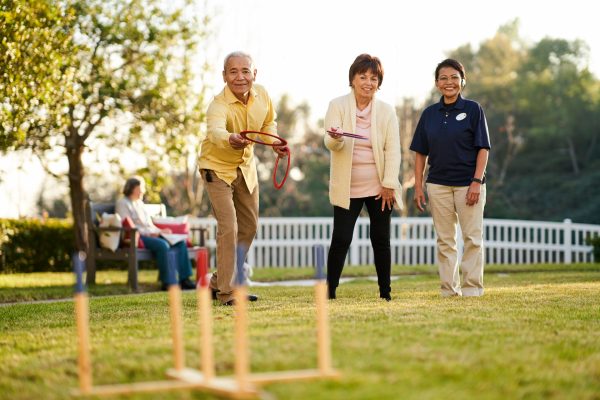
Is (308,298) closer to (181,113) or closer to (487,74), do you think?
(181,113)

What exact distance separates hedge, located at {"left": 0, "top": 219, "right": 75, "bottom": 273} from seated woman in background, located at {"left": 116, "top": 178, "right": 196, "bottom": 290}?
488cm

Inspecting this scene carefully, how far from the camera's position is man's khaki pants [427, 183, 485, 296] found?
7.11 metres

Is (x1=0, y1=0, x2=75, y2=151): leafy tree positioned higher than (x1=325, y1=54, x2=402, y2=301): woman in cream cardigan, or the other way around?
(x1=0, y1=0, x2=75, y2=151): leafy tree

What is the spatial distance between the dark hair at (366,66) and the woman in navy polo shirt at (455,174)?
1.97 ft

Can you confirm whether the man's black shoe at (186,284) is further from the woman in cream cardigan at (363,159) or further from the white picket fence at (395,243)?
the white picket fence at (395,243)

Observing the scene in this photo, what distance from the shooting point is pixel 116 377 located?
3721mm

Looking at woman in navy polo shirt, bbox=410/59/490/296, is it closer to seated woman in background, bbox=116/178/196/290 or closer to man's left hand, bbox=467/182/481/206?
man's left hand, bbox=467/182/481/206

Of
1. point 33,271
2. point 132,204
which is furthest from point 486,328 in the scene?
point 33,271

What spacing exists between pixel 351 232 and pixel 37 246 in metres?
10.4

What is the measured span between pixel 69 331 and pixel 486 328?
2370 mm

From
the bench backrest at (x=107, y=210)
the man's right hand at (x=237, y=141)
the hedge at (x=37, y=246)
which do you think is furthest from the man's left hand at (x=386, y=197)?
the hedge at (x=37, y=246)

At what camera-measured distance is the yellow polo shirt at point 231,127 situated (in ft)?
21.7

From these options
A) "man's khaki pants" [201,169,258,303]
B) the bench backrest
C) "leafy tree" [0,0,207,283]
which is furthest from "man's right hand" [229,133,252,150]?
"leafy tree" [0,0,207,283]

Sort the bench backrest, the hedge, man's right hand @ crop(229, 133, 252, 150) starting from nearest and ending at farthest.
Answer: man's right hand @ crop(229, 133, 252, 150) → the bench backrest → the hedge
